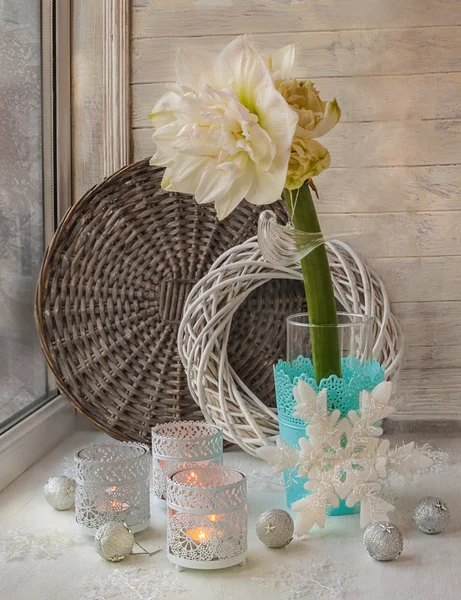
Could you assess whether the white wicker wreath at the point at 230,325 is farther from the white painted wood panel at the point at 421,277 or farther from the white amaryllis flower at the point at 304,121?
the white amaryllis flower at the point at 304,121

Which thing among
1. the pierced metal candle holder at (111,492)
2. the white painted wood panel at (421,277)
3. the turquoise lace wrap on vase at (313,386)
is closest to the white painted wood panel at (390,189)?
the white painted wood panel at (421,277)

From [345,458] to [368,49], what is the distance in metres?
0.88

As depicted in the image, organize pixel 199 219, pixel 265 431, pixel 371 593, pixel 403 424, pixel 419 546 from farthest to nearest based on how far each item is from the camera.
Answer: pixel 403 424 < pixel 199 219 < pixel 265 431 < pixel 419 546 < pixel 371 593

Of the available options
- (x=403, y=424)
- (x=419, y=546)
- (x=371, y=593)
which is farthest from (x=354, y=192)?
(x=371, y=593)

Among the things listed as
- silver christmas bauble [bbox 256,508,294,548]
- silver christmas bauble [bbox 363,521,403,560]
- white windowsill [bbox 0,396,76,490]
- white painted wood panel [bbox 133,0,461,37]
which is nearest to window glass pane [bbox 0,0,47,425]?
white windowsill [bbox 0,396,76,490]

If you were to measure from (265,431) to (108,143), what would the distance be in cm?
67

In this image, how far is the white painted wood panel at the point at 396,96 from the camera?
1.49m

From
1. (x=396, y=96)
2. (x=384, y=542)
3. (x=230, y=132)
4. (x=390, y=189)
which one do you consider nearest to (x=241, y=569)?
(x=384, y=542)

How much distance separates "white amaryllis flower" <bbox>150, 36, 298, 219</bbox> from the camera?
0.86 meters

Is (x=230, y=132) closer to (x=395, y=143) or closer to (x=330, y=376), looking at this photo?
(x=330, y=376)

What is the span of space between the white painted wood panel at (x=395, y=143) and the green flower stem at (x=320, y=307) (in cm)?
55

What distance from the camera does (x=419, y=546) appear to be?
97cm

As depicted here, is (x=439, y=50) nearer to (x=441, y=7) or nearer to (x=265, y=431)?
(x=441, y=7)

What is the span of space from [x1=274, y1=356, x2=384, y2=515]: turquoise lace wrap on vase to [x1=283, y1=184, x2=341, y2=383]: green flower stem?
0.02 metres
